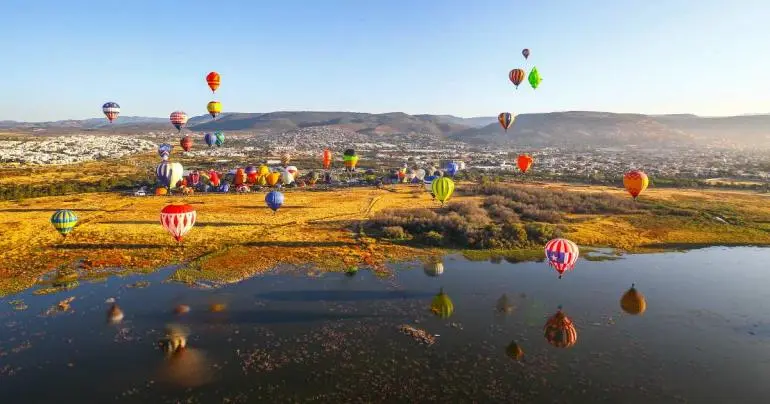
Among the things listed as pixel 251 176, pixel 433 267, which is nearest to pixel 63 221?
pixel 433 267

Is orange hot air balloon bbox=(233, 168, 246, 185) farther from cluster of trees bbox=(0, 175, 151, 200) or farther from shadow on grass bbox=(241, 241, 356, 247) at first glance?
shadow on grass bbox=(241, 241, 356, 247)

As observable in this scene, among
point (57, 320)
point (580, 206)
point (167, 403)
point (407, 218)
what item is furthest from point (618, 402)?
point (580, 206)

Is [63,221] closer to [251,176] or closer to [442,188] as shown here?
[442,188]

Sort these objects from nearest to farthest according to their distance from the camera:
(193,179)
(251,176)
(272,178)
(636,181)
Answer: (636,181) → (193,179) → (251,176) → (272,178)

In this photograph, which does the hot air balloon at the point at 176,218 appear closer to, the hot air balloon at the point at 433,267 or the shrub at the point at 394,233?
the shrub at the point at 394,233

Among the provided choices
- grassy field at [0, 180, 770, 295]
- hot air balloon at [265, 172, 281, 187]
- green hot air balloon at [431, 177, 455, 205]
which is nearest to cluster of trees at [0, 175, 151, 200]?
grassy field at [0, 180, 770, 295]

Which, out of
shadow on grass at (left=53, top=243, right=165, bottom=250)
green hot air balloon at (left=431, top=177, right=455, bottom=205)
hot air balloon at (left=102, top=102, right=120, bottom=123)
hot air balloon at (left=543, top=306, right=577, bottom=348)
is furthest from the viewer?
hot air balloon at (left=102, top=102, right=120, bottom=123)
